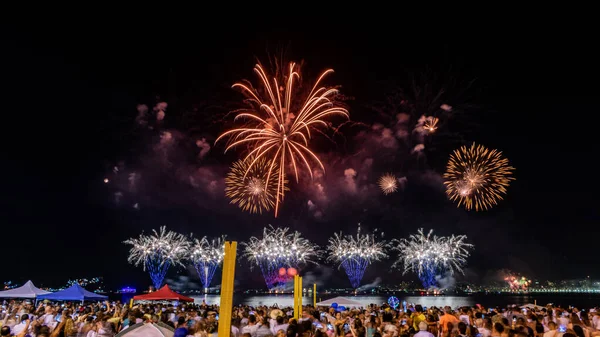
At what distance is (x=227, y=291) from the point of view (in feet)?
22.9

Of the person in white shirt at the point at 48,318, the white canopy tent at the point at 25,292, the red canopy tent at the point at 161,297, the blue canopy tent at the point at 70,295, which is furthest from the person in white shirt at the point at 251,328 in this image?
the white canopy tent at the point at 25,292

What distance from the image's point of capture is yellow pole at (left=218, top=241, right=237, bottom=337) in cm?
689

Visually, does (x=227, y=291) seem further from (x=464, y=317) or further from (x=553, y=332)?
(x=464, y=317)

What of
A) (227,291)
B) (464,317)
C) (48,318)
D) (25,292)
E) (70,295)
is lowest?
(48,318)

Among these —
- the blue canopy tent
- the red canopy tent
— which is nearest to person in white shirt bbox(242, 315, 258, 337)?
the red canopy tent

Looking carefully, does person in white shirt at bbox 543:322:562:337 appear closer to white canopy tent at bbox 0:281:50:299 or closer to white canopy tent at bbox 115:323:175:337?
white canopy tent at bbox 115:323:175:337

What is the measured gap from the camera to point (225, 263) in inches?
277

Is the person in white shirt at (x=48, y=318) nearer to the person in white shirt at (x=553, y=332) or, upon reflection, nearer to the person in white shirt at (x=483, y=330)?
the person in white shirt at (x=483, y=330)

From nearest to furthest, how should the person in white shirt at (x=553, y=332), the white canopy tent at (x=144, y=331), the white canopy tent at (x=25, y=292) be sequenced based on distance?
the white canopy tent at (x=144, y=331), the person in white shirt at (x=553, y=332), the white canopy tent at (x=25, y=292)

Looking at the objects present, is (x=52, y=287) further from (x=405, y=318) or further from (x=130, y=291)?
(x=405, y=318)

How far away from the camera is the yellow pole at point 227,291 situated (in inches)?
271

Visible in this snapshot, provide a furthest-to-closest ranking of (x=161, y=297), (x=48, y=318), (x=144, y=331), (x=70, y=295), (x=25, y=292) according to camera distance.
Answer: (x=25, y=292)
(x=70, y=295)
(x=161, y=297)
(x=48, y=318)
(x=144, y=331)

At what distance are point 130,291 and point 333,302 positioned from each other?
621 feet

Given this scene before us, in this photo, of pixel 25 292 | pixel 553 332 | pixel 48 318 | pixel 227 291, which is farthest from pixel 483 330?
pixel 25 292
